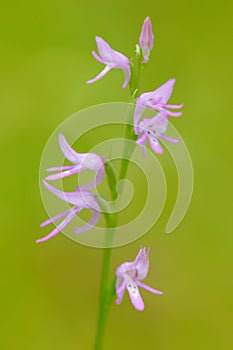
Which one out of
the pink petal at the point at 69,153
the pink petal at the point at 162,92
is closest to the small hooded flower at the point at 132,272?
the pink petal at the point at 69,153

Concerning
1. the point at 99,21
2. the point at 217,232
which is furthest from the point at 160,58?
the point at 217,232

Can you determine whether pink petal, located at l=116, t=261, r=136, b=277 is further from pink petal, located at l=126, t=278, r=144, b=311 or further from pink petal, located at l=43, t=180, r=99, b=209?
pink petal, located at l=43, t=180, r=99, b=209

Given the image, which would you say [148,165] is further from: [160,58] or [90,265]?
[160,58]

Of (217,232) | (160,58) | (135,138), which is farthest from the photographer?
(160,58)

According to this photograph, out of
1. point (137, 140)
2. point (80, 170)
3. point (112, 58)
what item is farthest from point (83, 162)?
point (112, 58)

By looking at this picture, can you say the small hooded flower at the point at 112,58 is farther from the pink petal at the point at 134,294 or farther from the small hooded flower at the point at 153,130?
the pink petal at the point at 134,294

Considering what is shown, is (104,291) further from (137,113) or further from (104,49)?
(104,49)
